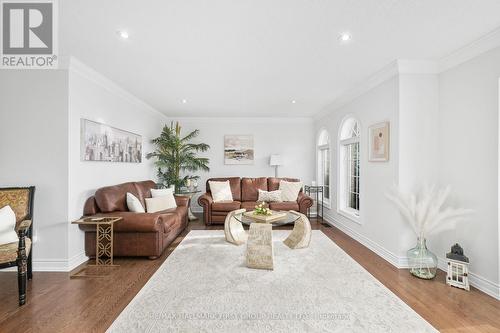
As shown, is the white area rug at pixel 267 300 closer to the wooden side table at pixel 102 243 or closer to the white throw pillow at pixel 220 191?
the wooden side table at pixel 102 243

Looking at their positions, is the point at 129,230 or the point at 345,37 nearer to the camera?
the point at 345,37

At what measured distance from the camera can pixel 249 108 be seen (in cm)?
550

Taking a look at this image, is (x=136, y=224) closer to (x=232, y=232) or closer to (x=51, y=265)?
(x=51, y=265)

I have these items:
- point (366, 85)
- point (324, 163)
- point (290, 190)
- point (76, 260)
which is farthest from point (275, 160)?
point (76, 260)

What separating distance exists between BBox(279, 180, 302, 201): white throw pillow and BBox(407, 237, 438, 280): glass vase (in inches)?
111

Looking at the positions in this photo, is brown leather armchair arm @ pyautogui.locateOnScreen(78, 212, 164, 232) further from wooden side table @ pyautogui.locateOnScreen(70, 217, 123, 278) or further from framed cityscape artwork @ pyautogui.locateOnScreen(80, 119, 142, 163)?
framed cityscape artwork @ pyautogui.locateOnScreen(80, 119, 142, 163)

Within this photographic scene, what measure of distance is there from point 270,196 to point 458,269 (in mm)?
3498

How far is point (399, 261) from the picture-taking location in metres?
3.10

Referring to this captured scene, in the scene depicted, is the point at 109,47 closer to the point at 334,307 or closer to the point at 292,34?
the point at 292,34

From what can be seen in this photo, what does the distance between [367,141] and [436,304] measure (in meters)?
2.26

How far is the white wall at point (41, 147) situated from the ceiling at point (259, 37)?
612mm

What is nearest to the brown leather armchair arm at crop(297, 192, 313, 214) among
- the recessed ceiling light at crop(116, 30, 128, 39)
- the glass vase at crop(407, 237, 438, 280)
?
the glass vase at crop(407, 237, 438, 280)

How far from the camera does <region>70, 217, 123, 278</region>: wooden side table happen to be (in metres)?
2.99

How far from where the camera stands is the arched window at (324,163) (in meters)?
6.03
